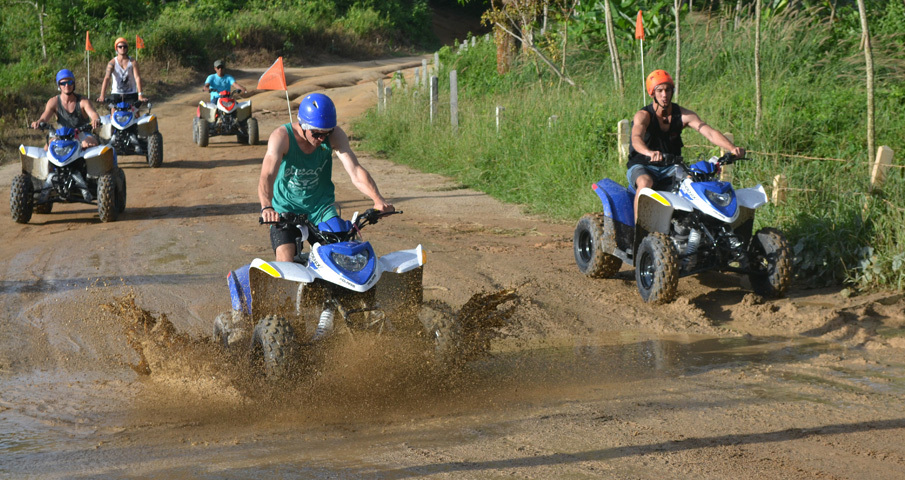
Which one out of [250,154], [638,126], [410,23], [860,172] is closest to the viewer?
[638,126]

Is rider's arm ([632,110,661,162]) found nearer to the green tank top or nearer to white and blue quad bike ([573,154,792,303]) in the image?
white and blue quad bike ([573,154,792,303])

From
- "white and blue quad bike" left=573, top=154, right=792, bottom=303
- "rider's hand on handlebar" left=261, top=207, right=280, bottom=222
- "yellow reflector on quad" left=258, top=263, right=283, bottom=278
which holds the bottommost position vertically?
"white and blue quad bike" left=573, top=154, right=792, bottom=303

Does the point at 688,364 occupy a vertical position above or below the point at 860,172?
below

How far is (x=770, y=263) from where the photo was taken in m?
7.38

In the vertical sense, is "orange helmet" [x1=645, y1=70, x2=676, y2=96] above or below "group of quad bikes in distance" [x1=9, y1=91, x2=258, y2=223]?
above

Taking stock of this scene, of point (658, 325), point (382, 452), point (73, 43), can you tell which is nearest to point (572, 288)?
point (658, 325)

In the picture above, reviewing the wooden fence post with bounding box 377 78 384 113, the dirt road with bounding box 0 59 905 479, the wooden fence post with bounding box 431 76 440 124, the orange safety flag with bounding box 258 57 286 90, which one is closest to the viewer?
the dirt road with bounding box 0 59 905 479

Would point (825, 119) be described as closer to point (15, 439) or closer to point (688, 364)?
point (688, 364)

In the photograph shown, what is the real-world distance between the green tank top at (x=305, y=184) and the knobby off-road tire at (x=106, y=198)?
18.9 feet

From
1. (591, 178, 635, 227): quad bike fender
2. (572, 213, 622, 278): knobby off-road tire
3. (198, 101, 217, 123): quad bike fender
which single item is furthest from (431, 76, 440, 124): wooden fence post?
(591, 178, 635, 227): quad bike fender

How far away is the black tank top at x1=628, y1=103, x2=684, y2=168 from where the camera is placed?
8039 millimetres

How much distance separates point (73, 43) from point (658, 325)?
91.2 ft

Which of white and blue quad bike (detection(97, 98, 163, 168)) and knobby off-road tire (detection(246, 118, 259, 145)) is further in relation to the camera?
knobby off-road tire (detection(246, 118, 259, 145))

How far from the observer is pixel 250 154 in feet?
59.0
